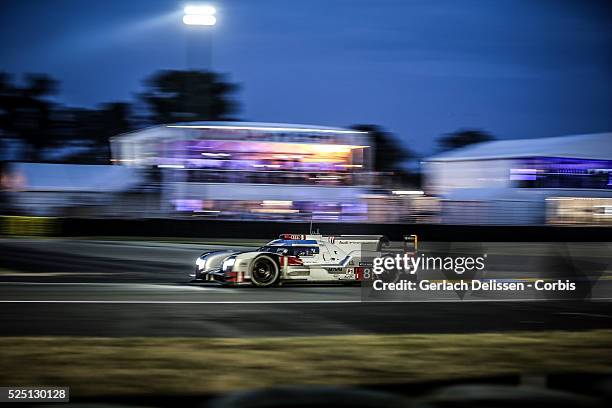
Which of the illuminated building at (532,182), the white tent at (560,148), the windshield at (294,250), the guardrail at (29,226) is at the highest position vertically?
the white tent at (560,148)

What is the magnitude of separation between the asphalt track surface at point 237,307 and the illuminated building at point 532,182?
1326cm

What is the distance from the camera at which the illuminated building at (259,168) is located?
2983cm

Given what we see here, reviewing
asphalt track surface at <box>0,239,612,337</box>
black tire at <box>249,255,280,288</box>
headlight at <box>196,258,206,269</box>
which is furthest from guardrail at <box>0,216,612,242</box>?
black tire at <box>249,255,280,288</box>

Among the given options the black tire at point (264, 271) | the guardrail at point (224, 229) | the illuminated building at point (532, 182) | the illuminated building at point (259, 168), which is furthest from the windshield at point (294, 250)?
the illuminated building at point (532, 182)

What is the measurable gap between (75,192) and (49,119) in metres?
35.2

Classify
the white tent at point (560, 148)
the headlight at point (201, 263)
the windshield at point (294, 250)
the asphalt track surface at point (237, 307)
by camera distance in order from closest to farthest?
the asphalt track surface at point (237, 307), the windshield at point (294, 250), the headlight at point (201, 263), the white tent at point (560, 148)

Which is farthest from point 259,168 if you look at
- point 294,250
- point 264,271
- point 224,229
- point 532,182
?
point 264,271

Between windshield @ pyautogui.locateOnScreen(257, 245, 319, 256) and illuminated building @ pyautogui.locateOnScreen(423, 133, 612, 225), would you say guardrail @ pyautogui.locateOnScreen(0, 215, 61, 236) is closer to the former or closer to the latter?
illuminated building @ pyautogui.locateOnScreen(423, 133, 612, 225)

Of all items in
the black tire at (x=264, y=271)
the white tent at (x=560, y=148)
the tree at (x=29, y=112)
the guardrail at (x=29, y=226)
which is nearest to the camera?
the black tire at (x=264, y=271)

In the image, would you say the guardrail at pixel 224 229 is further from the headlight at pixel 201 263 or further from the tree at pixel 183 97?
the tree at pixel 183 97

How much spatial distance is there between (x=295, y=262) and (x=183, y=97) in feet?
189

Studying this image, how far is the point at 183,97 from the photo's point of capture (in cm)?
6925

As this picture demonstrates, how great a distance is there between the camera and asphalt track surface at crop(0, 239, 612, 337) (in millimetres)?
8977

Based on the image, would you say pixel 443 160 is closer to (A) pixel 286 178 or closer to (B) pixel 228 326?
(A) pixel 286 178
